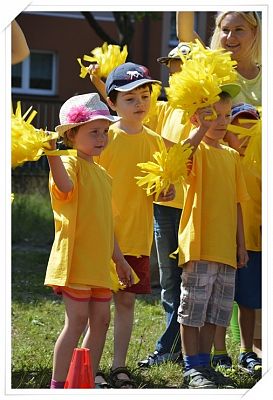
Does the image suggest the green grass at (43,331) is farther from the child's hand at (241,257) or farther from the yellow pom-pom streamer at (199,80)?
the yellow pom-pom streamer at (199,80)

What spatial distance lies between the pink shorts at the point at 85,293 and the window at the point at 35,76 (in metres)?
14.9

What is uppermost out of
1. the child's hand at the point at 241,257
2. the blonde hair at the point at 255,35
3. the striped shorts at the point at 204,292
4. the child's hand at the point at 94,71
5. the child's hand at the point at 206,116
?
the blonde hair at the point at 255,35

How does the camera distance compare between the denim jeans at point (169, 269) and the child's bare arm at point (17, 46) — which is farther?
the denim jeans at point (169, 269)

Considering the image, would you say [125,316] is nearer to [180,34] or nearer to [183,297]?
[183,297]

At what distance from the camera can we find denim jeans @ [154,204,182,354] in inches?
184

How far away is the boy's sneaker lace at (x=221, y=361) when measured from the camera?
15.1 ft

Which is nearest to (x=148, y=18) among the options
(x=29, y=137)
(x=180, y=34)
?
(x=180, y=34)

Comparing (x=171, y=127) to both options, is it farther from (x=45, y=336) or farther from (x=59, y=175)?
(x=45, y=336)

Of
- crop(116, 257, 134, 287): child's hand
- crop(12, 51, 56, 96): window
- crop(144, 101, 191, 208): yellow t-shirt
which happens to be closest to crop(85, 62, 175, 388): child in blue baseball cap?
crop(116, 257, 134, 287): child's hand

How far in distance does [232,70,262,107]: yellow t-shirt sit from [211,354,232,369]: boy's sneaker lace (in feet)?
4.34

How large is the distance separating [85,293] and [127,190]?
2.12 ft

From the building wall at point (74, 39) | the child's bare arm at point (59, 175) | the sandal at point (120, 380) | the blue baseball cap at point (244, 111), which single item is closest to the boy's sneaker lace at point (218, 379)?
the sandal at point (120, 380)

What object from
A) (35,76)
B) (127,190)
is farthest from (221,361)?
(35,76)

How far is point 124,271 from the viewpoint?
4.07 meters
